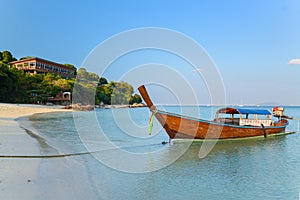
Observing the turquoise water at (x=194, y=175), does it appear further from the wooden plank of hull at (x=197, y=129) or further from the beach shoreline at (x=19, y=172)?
the wooden plank of hull at (x=197, y=129)

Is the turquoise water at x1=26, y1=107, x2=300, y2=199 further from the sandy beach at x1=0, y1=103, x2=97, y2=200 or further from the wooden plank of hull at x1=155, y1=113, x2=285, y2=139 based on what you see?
the wooden plank of hull at x1=155, y1=113, x2=285, y2=139

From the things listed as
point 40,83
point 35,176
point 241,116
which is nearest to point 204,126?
point 241,116

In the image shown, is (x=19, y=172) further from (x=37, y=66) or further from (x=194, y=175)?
(x=37, y=66)

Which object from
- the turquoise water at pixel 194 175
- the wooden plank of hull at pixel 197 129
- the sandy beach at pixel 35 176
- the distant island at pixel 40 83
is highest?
the distant island at pixel 40 83

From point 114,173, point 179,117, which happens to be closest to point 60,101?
point 179,117

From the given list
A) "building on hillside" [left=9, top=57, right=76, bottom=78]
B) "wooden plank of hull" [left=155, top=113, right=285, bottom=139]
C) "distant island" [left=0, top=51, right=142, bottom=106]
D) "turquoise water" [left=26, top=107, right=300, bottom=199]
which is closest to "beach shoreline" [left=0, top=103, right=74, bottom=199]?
"turquoise water" [left=26, top=107, right=300, bottom=199]

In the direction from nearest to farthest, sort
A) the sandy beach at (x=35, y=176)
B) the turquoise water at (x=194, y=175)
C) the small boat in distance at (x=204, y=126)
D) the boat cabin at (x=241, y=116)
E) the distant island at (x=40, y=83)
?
the sandy beach at (x=35, y=176) < the turquoise water at (x=194, y=175) < the small boat in distance at (x=204, y=126) < the boat cabin at (x=241, y=116) < the distant island at (x=40, y=83)

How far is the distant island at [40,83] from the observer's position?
38.4 metres

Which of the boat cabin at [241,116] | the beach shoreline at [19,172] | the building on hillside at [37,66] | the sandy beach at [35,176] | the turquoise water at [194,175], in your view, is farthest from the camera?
the building on hillside at [37,66]

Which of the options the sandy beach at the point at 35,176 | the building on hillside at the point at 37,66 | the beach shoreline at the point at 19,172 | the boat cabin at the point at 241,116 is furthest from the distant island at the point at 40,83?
the sandy beach at the point at 35,176

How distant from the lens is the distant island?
38.4 metres

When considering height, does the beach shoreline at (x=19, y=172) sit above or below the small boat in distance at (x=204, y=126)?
below

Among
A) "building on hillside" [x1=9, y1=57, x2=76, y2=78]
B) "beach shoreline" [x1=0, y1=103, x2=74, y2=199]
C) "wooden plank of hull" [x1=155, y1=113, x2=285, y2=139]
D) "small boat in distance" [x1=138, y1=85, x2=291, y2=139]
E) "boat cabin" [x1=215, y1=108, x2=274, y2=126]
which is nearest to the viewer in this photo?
"beach shoreline" [x1=0, y1=103, x2=74, y2=199]

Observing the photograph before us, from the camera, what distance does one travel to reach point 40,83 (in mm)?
46188
